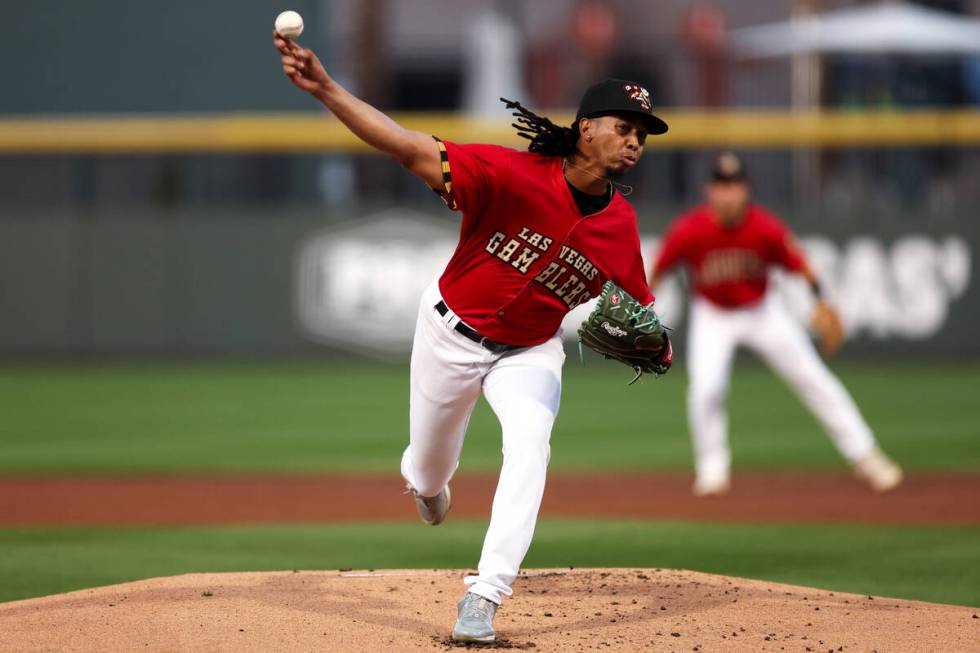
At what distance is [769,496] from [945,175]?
37.2ft

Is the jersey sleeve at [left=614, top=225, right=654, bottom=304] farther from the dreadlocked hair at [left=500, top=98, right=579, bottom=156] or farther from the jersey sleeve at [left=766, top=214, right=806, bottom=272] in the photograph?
the jersey sleeve at [left=766, top=214, right=806, bottom=272]

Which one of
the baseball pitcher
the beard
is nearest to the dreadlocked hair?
the baseball pitcher

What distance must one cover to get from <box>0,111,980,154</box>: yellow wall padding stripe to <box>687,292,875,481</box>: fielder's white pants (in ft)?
31.3

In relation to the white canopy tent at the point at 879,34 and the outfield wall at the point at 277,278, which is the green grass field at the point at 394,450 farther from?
the white canopy tent at the point at 879,34

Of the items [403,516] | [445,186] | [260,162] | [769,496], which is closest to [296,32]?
[445,186]

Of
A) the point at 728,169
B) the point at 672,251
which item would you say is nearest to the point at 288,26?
the point at 728,169

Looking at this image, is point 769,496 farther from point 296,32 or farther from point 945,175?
point 945,175

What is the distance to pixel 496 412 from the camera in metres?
5.21

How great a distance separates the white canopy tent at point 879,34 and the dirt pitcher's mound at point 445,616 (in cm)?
1541

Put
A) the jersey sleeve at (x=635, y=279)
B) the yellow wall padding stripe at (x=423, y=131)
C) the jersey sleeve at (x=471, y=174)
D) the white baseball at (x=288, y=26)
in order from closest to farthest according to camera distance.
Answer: the white baseball at (x=288, y=26)
the jersey sleeve at (x=471, y=174)
the jersey sleeve at (x=635, y=279)
the yellow wall padding stripe at (x=423, y=131)

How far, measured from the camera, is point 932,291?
1897 cm

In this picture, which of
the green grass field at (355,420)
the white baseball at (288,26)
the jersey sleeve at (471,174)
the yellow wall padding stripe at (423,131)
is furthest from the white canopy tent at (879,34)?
the white baseball at (288,26)

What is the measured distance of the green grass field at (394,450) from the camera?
23.0 ft

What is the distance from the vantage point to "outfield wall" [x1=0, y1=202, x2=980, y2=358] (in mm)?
18875
